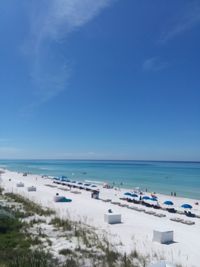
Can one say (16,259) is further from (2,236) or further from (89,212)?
(89,212)

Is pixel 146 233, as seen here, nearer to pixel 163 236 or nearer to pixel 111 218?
pixel 163 236

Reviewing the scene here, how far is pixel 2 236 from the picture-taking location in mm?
12484

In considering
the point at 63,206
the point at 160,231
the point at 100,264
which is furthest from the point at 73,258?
the point at 63,206

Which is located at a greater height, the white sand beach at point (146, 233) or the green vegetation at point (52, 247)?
the green vegetation at point (52, 247)

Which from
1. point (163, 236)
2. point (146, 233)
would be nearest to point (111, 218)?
point (146, 233)

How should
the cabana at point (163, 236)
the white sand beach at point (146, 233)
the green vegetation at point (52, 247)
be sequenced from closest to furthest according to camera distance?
the green vegetation at point (52, 247), the white sand beach at point (146, 233), the cabana at point (163, 236)

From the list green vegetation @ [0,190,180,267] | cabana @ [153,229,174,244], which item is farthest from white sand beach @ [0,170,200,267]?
green vegetation @ [0,190,180,267]

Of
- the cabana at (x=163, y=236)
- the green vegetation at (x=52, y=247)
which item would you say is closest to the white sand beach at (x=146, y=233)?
the cabana at (x=163, y=236)

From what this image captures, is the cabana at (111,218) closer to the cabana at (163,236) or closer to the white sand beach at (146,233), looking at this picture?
the white sand beach at (146,233)

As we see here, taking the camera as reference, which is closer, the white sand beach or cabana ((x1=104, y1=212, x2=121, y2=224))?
the white sand beach

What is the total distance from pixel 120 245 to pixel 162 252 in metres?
1.67

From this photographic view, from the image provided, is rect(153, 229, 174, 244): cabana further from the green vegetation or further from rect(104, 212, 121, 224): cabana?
rect(104, 212, 121, 224): cabana

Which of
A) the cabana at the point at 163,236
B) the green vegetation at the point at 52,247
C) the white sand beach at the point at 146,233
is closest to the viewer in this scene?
the green vegetation at the point at 52,247

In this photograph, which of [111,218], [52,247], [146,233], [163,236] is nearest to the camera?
[52,247]
